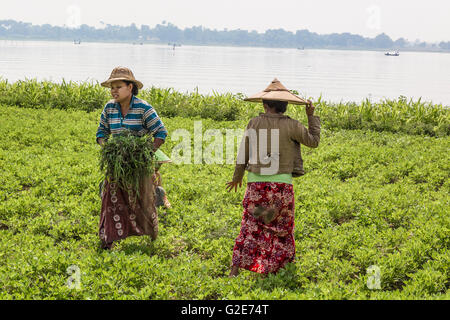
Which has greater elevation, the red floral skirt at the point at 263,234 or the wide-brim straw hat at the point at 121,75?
the wide-brim straw hat at the point at 121,75

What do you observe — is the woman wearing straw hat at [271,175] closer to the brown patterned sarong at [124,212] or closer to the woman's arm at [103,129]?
the brown patterned sarong at [124,212]

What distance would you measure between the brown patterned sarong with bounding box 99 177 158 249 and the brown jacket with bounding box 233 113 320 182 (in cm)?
145

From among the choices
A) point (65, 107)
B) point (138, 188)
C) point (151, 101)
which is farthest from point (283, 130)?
point (65, 107)

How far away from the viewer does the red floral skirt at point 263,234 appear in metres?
4.93

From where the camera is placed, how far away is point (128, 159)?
533 cm

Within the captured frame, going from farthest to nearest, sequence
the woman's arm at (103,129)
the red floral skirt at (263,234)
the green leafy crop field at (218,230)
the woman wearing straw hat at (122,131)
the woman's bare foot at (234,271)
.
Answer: the woman's arm at (103,129) < the woman wearing straw hat at (122,131) < the woman's bare foot at (234,271) < the red floral skirt at (263,234) < the green leafy crop field at (218,230)

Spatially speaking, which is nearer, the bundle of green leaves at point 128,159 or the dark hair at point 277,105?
the dark hair at point 277,105

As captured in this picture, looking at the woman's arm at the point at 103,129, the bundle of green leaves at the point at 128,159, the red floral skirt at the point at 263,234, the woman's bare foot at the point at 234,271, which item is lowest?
the woman's bare foot at the point at 234,271

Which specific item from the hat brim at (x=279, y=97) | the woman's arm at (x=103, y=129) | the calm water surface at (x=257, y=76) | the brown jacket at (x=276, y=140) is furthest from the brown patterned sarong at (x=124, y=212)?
the calm water surface at (x=257, y=76)

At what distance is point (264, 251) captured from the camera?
503 cm

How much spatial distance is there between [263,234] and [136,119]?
206 cm

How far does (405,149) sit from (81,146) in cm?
734

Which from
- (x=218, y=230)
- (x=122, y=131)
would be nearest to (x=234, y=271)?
(x=218, y=230)

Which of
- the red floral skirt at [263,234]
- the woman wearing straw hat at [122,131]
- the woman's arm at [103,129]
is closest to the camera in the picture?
the red floral skirt at [263,234]
